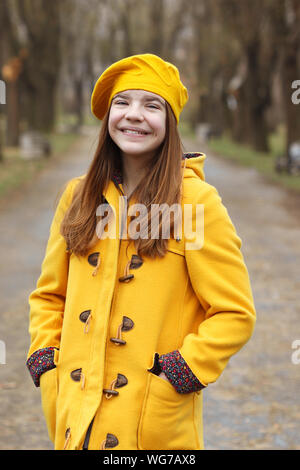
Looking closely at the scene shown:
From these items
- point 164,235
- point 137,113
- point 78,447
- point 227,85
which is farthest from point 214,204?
point 227,85

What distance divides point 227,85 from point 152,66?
3300cm

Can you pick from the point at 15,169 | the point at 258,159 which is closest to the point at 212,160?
the point at 258,159

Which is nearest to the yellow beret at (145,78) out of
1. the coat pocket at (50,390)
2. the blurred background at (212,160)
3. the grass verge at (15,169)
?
the blurred background at (212,160)

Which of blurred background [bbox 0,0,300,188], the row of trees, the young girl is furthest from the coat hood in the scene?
the row of trees

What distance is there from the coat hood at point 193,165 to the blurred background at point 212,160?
0.50 metres

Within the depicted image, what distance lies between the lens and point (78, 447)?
2.33 m

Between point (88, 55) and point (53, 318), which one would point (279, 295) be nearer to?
point (53, 318)

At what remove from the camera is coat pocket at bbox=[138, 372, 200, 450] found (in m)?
2.32

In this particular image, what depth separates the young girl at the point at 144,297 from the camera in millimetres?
2336

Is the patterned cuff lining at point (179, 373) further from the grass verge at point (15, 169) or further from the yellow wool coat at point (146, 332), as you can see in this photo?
the grass verge at point (15, 169)

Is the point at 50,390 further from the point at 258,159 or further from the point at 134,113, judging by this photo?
the point at 258,159

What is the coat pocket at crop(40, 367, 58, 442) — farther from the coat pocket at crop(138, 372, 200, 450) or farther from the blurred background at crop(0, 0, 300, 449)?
the blurred background at crop(0, 0, 300, 449)

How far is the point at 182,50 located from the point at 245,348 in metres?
52.2

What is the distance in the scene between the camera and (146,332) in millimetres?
2342
